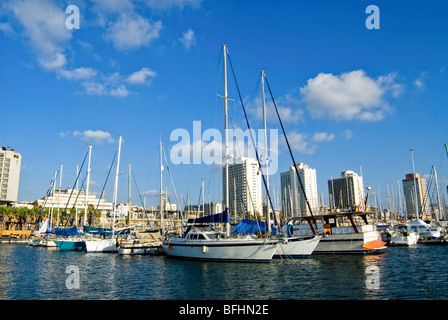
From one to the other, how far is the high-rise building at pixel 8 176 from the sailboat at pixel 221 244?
432 ft

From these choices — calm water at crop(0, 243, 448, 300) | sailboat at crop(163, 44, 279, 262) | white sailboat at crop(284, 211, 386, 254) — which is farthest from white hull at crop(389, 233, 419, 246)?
sailboat at crop(163, 44, 279, 262)

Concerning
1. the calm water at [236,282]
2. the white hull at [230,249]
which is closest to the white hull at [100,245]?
the calm water at [236,282]

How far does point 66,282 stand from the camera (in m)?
23.5

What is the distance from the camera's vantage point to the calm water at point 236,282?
60.7ft

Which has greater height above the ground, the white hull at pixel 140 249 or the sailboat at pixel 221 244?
the sailboat at pixel 221 244

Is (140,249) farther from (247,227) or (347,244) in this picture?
(347,244)

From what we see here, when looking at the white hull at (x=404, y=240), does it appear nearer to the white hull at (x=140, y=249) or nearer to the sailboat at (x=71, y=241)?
the white hull at (x=140, y=249)

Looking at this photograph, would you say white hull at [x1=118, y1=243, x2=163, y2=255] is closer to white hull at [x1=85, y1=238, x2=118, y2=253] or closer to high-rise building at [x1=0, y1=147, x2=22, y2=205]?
white hull at [x1=85, y1=238, x2=118, y2=253]

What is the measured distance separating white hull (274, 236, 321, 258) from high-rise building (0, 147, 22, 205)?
471 ft

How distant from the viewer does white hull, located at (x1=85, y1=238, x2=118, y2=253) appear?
49094 mm
